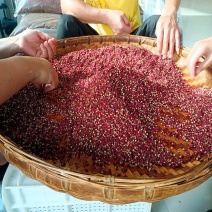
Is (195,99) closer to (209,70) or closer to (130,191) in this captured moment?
(209,70)

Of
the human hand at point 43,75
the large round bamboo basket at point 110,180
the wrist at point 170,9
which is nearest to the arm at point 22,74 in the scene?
the human hand at point 43,75

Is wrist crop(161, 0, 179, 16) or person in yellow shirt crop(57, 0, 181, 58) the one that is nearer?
person in yellow shirt crop(57, 0, 181, 58)

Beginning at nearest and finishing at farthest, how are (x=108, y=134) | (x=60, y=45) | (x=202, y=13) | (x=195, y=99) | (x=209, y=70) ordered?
1. (x=108, y=134)
2. (x=195, y=99)
3. (x=209, y=70)
4. (x=60, y=45)
5. (x=202, y=13)

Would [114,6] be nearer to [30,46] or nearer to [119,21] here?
[119,21]

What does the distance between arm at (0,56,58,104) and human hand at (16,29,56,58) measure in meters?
0.20

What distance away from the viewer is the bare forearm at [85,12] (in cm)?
114

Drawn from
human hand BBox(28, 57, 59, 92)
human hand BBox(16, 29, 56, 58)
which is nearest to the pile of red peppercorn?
human hand BBox(28, 57, 59, 92)

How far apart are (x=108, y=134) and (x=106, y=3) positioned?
3.01 ft

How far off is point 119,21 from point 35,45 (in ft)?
1.17

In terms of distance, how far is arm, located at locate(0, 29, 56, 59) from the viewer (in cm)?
93

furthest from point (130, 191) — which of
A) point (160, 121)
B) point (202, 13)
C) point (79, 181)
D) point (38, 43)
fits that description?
point (202, 13)

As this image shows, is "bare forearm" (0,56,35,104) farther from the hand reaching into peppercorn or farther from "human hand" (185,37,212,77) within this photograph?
"human hand" (185,37,212,77)

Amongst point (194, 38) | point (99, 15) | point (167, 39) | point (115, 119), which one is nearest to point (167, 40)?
point (167, 39)

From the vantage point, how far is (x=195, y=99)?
0.76 m
